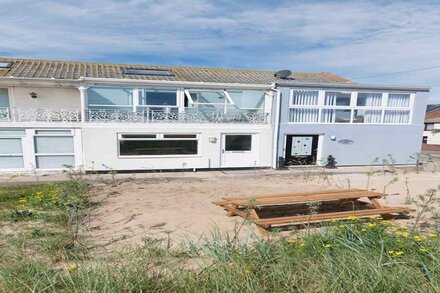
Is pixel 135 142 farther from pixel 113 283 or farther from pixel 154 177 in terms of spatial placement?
pixel 113 283

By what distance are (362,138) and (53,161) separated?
16.7m

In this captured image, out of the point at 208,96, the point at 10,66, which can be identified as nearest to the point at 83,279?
the point at 208,96

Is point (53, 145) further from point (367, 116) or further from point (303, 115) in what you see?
point (367, 116)

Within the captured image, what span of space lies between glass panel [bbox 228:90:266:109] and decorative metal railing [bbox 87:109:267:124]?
0.62m

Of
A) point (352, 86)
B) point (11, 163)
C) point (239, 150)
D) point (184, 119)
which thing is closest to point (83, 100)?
point (11, 163)

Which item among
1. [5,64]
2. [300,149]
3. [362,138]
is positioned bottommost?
[300,149]

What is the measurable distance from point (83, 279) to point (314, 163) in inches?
581

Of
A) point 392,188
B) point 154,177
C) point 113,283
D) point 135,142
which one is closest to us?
point 113,283

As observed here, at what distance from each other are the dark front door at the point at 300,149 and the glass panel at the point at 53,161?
444 inches

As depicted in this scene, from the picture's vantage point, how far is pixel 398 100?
16.3 meters

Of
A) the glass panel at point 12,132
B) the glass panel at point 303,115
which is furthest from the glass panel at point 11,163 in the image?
the glass panel at point 303,115

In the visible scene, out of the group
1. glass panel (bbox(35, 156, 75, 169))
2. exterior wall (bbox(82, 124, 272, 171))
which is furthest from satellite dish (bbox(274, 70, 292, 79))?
glass panel (bbox(35, 156, 75, 169))

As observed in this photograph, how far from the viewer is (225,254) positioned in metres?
3.82

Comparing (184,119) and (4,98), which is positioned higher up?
(4,98)
